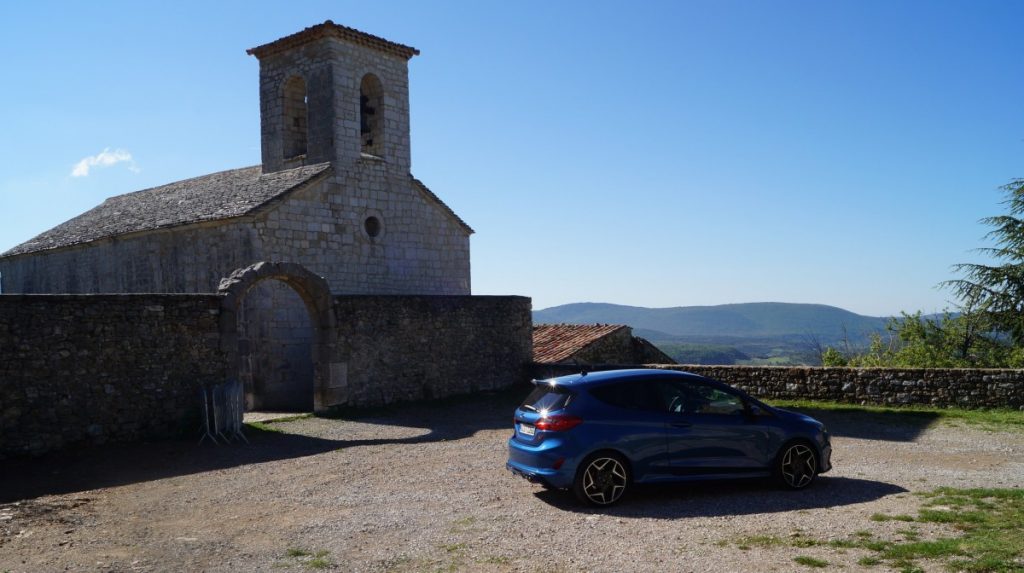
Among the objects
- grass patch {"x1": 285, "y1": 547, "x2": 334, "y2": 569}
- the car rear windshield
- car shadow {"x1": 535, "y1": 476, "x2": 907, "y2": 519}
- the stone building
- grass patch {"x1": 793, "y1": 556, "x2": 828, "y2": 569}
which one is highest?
the stone building

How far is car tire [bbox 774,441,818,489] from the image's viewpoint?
891 cm

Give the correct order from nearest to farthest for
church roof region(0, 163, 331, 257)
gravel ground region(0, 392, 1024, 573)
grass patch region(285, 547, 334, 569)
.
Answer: grass patch region(285, 547, 334, 569) < gravel ground region(0, 392, 1024, 573) < church roof region(0, 163, 331, 257)

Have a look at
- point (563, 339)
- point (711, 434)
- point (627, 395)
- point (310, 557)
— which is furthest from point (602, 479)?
point (563, 339)

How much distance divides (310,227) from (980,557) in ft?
55.0

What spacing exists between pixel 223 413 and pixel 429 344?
20.0 ft

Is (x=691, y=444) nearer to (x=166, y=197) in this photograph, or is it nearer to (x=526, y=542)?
(x=526, y=542)

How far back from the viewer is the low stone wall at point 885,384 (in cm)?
1512

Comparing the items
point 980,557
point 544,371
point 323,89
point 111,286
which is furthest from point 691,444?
point 111,286

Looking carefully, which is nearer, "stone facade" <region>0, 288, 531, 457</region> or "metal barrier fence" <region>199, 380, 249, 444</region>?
"stone facade" <region>0, 288, 531, 457</region>

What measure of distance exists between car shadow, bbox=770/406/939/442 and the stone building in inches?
308

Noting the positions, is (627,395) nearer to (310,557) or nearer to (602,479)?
(602,479)

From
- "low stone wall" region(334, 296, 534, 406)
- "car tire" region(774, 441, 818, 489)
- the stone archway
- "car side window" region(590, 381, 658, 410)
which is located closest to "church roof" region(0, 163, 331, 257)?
the stone archway

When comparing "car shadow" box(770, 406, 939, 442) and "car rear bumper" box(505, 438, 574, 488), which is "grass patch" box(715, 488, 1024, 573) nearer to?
"car rear bumper" box(505, 438, 574, 488)

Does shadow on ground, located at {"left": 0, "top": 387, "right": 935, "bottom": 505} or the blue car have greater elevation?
the blue car
